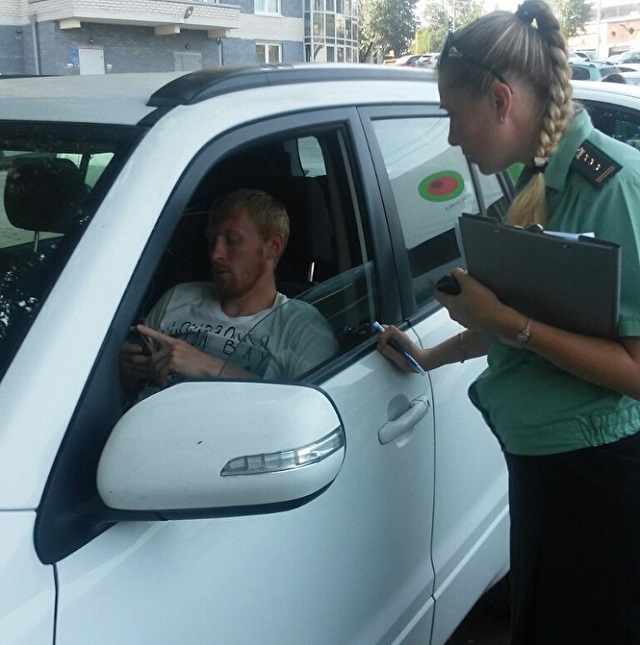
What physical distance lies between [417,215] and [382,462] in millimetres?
731

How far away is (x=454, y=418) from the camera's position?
6.89 ft

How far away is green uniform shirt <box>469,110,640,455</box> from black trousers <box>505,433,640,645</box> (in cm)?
5

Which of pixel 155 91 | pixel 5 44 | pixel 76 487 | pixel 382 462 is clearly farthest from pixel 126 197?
pixel 5 44

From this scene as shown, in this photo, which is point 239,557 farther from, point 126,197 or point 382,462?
point 126,197

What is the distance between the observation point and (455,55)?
5.20 feet

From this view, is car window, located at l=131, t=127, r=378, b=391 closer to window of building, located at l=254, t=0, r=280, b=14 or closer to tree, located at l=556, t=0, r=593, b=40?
window of building, located at l=254, t=0, r=280, b=14

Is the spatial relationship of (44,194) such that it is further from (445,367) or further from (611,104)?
(611,104)

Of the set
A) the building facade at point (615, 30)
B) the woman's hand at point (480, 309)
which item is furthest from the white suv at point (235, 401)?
the building facade at point (615, 30)

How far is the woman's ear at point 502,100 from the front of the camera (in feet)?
4.96

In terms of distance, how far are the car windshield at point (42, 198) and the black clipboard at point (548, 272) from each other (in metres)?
0.66

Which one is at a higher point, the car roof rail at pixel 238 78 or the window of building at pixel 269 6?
the window of building at pixel 269 6

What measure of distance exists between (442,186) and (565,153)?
867 millimetres

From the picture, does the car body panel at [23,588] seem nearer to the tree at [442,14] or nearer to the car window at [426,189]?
the car window at [426,189]

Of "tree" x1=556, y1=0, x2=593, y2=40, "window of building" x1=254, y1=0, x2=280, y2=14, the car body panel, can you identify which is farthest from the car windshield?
"tree" x1=556, y1=0, x2=593, y2=40
